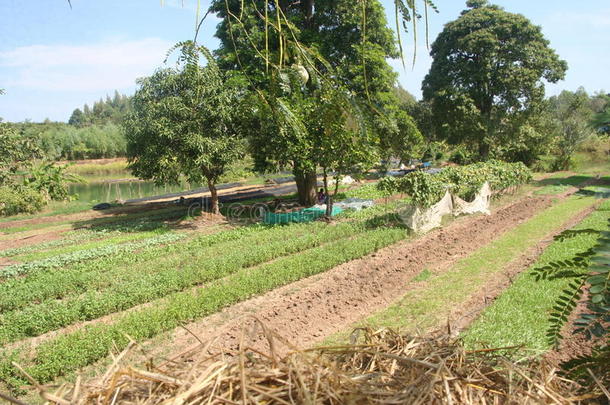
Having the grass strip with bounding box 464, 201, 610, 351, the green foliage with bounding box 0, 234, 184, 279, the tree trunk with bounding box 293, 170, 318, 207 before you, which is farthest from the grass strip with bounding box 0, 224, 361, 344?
the tree trunk with bounding box 293, 170, 318, 207

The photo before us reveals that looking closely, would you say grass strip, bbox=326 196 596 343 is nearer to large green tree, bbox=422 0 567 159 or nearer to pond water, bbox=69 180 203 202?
large green tree, bbox=422 0 567 159

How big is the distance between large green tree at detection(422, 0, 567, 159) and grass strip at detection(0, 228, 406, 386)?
18.2m

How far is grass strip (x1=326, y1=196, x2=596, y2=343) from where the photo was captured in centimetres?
694

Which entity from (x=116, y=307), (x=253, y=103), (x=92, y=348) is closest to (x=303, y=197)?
(x=116, y=307)

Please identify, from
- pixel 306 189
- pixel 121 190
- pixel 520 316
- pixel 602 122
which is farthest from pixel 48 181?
pixel 602 122

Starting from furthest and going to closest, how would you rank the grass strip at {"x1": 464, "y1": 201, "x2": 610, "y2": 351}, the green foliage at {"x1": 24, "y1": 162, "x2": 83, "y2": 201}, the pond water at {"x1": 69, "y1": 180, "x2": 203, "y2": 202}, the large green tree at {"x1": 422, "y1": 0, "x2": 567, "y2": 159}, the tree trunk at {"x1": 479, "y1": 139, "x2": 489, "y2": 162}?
the pond water at {"x1": 69, "y1": 180, "x2": 203, "y2": 202} → the tree trunk at {"x1": 479, "y1": 139, "x2": 489, "y2": 162} → the large green tree at {"x1": 422, "y1": 0, "x2": 567, "y2": 159} → the green foliage at {"x1": 24, "y1": 162, "x2": 83, "y2": 201} → the grass strip at {"x1": 464, "y1": 201, "x2": 610, "y2": 351}

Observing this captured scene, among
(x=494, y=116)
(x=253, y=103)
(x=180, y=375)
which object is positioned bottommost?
(x=180, y=375)

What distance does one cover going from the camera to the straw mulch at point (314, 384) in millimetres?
1158

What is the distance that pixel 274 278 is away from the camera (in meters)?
8.50

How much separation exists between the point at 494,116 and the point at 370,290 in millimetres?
21108

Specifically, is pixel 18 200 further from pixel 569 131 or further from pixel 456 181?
pixel 569 131

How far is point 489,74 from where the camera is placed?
960 inches

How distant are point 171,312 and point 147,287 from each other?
1.69 meters

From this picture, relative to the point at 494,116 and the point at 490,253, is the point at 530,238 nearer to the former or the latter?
the point at 490,253
